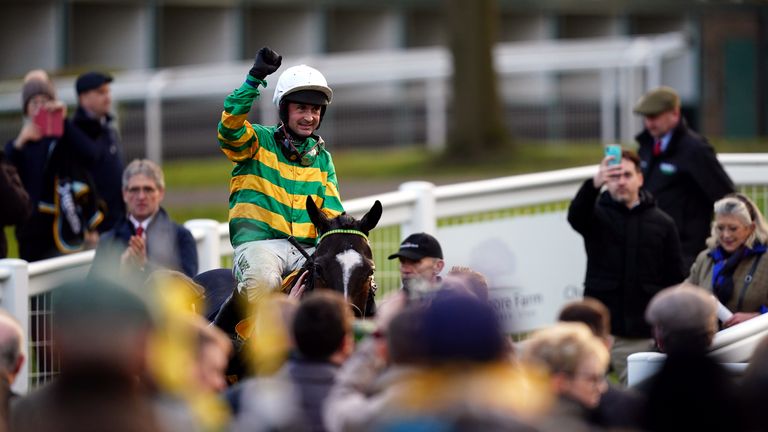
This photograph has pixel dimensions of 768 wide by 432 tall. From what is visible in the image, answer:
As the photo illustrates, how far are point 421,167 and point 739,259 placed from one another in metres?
10.3

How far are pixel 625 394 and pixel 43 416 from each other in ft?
7.12

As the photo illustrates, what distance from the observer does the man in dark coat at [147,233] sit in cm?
902

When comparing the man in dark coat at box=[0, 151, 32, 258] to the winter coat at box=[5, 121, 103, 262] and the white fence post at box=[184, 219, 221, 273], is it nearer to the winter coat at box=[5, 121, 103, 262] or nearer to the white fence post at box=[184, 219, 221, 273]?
the winter coat at box=[5, 121, 103, 262]

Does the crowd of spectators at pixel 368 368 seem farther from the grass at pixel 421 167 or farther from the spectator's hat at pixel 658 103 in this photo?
the grass at pixel 421 167

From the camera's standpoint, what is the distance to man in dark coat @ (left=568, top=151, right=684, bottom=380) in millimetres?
9109

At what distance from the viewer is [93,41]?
25047 mm

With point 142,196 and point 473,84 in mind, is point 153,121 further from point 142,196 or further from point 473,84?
point 142,196

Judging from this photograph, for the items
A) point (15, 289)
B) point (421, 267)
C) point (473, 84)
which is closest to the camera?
point (421, 267)

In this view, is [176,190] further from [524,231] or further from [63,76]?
[524,231]

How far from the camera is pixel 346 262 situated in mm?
7012

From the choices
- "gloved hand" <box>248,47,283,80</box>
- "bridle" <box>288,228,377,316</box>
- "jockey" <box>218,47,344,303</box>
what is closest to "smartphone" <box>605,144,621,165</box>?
"jockey" <box>218,47,344,303</box>

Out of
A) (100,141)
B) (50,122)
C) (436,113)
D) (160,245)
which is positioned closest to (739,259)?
(160,245)

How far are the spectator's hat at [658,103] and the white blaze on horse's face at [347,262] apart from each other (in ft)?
12.3

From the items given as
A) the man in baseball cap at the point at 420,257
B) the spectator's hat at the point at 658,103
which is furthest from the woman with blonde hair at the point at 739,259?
the man in baseball cap at the point at 420,257
